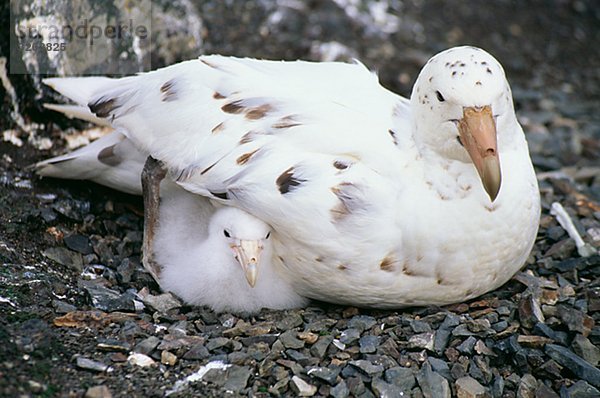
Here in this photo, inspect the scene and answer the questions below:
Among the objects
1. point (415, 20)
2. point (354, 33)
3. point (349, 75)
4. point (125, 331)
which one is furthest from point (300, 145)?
point (415, 20)

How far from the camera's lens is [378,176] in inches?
167

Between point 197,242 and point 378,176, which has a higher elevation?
point 378,176

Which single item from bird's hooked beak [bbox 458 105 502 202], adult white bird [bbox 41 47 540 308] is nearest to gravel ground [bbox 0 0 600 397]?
adult white bird [bbox 41 47 540 308]

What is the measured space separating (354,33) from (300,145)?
391 centimetres

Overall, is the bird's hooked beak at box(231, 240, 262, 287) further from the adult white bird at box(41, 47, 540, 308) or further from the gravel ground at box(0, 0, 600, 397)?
the gravel ground at box(0, 0, 600, 397)

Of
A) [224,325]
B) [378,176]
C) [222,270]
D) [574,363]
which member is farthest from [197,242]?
[574,363]

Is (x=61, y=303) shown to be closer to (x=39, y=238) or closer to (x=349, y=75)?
(x=39, y=238)

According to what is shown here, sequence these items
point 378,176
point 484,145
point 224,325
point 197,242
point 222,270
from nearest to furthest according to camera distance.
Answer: point 484,145 → point 378,176 → point 224,325 → point 222,270 → point 197,242

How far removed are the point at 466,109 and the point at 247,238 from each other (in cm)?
118

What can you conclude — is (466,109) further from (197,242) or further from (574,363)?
(197,242)

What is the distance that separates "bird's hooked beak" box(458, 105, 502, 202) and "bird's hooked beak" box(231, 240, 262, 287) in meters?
1.10

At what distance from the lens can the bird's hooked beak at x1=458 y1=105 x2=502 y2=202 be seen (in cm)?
396

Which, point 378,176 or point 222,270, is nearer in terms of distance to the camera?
point 378,176

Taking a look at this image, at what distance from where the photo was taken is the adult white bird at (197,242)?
4.38 metres
